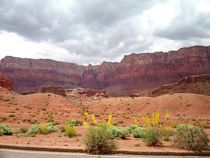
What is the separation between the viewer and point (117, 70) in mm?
153000

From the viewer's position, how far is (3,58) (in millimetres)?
152125

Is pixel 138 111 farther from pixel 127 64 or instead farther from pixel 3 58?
pixel 3 58

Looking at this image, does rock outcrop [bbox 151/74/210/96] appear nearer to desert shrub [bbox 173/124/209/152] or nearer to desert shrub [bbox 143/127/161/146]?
desert shrub [bbox 143/127/161/146]

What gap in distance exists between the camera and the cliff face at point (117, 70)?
130 m

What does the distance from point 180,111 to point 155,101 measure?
6860 millimetres

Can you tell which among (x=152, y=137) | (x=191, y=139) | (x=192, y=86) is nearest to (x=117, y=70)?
(x=192, y=86)

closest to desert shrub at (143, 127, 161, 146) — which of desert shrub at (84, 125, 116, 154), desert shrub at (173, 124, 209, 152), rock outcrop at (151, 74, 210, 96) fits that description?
desert shrub at (173, 124, 209, 152)

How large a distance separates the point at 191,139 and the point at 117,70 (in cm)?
14149

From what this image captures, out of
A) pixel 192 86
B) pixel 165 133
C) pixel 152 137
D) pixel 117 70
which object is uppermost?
pixel 117 70

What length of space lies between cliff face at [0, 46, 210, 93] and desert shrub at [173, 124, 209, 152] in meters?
118

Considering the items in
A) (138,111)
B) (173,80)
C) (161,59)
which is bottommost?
(138,111)

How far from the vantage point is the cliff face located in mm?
129750

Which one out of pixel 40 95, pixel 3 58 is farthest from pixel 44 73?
pixel 40 95

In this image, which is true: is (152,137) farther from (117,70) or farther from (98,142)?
(117,70)
